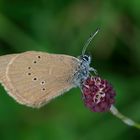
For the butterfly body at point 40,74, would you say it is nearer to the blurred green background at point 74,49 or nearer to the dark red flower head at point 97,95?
the dark red flower head at point 97,95

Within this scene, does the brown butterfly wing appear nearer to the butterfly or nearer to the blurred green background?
the butterfly

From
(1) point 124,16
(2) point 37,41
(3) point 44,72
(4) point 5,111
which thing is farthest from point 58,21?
(3) point 44,72

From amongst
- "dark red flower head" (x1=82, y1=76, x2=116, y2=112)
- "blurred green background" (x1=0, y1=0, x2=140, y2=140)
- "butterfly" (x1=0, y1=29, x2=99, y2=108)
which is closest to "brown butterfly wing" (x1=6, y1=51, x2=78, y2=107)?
"butterfly" (x1=0, y1=29, x2=99, y2=108)

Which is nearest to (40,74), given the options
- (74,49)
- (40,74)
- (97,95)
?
(40,74)

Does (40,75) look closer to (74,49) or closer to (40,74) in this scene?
(40,74)

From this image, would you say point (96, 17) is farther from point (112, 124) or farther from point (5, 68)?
point (5, 68)
